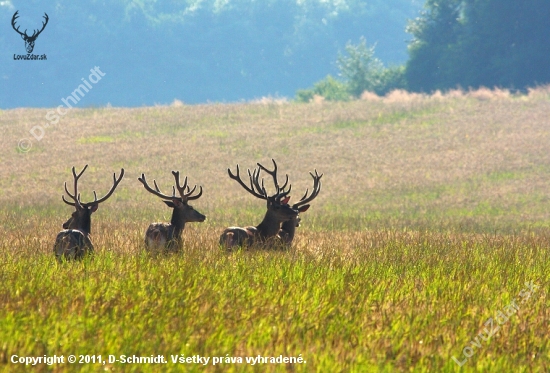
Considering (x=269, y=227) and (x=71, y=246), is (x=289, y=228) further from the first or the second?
(x=71, y=246)

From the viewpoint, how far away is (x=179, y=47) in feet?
269

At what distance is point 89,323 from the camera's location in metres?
6.47

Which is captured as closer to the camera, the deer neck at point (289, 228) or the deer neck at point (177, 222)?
the deer neck at point (177, 222)

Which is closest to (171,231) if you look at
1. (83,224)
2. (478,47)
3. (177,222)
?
(177,222)

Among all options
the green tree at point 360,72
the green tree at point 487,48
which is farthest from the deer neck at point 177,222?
the green tree at point 360,72

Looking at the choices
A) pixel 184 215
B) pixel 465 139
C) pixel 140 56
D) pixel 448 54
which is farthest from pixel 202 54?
pixel 184 215

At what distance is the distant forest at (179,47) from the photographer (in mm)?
78938

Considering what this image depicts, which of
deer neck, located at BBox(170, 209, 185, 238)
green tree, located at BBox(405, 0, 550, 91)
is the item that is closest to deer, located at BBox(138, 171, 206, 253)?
deer neck, located at BBox(170, 209, 185, 238)

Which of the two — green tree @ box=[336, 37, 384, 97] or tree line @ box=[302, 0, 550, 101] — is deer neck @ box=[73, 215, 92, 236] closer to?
tree line @ box=[302, 0, 550, 101]

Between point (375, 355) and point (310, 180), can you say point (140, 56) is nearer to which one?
point (310, 180)

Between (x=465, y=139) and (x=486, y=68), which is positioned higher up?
(x=486, y=68)

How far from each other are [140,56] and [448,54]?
35.4 meters

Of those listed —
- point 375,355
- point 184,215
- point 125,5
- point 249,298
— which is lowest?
point 375,355

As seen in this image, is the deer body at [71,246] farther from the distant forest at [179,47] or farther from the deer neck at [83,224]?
the distant forest at [179,47]
